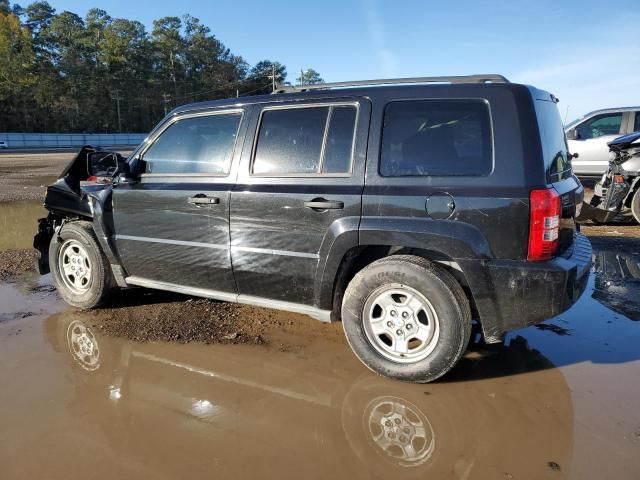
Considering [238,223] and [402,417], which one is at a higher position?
[238,223]

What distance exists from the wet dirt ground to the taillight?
0.93 meters

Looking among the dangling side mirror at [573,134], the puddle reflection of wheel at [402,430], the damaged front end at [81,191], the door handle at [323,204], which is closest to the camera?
the puddle reflection of wheel at [402,430]

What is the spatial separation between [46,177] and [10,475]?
17.1 m

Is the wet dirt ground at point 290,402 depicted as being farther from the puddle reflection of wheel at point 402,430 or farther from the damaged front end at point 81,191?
the damaged front end at point 81,191

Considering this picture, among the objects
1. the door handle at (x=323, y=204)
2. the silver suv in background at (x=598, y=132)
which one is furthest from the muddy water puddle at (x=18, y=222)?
the silver suv in background at (x=598, y=132)

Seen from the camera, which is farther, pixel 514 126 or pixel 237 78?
pixel 237 78

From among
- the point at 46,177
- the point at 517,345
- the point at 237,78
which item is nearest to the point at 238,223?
the point at 517,345

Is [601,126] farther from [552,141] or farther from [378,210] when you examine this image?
[378,210]

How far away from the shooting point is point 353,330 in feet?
10.6

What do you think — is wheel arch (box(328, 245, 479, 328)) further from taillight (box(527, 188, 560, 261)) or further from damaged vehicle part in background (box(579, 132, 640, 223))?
damaged vehicle part in background (box(579, 132, 640, 223))

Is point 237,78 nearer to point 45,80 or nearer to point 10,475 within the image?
point 45,80

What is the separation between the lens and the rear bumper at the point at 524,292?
2779mm

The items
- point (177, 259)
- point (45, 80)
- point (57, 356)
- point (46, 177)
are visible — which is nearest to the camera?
point (57, 356)

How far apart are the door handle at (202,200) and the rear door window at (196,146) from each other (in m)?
0.22
